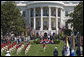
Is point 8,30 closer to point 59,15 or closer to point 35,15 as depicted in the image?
point 35,15

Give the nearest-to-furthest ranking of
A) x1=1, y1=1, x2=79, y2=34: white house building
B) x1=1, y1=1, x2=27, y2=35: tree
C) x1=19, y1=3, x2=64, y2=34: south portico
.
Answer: x1=1, y1=1, x2=27, y2=35: tree
x1=19, y1=3, x2=64, y2=34: south portico
x1=1, y1=1, x2=79, y2=34: white house building

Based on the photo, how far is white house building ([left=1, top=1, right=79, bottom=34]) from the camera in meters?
50.5

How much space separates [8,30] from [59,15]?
21.8 metres

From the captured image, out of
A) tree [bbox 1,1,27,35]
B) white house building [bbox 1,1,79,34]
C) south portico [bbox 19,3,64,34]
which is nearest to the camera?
tree [bbox 1,1,27,35]

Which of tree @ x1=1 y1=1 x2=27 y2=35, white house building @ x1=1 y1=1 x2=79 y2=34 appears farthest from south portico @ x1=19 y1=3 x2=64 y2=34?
tree @ x1=1 y1=1 x2=27 y2=35

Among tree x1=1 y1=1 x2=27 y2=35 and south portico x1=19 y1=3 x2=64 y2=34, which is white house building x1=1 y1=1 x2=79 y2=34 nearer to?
south portico x1=19 y1=3 x2=64 y2=34

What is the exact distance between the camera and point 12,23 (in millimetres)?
36500

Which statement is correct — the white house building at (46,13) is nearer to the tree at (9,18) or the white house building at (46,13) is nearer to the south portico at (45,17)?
the south portico at (45,17)

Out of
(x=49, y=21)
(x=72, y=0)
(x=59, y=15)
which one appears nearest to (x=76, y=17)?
(x=49, y=21)

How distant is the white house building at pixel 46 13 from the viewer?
50.5 meters

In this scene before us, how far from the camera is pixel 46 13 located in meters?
53.9

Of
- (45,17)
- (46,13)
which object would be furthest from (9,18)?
(46,13)

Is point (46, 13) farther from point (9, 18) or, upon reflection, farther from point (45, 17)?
point (9, 18)

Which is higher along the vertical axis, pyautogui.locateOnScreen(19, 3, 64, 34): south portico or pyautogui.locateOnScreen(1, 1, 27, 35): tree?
pyautogui.locateOnScreen(1, 1, 27, 35): tree
